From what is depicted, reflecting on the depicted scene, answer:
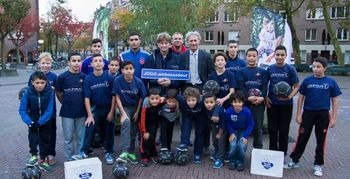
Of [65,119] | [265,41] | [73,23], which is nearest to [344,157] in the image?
[265,41]

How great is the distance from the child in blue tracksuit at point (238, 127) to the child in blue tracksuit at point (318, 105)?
0.87m

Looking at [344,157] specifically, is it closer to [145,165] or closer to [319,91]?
[319,91]

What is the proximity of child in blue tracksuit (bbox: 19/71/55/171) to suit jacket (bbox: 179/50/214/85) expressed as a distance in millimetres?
2333

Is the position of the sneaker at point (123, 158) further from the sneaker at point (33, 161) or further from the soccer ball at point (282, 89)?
the soccer ball at point (282, 89)

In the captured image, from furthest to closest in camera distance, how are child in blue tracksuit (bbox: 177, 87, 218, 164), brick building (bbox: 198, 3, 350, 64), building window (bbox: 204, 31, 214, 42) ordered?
building window (bbox: 204, 31, 214, 42)
brick building (bbox: 198, 3, 350, 64)
child in blue tracksuit (bbox: 177, 87, 218, 164)

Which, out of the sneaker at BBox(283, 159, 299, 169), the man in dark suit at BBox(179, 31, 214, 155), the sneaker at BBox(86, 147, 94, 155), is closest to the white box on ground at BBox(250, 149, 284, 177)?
the sneaker at BBox(283, 159, 299, 169)

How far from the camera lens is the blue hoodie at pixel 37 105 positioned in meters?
5.75

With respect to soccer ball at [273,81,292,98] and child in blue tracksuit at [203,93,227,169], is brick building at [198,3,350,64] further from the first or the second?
soccer ball at [273,81,292,98]

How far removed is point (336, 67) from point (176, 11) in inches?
731

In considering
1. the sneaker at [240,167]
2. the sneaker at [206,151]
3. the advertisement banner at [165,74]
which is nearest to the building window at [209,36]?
the sneaker at [206,151]

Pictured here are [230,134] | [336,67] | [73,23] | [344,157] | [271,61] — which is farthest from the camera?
[73,23]

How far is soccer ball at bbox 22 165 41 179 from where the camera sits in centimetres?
528

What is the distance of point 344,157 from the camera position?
275 inches

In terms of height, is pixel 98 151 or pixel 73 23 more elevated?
pixel 73 23
